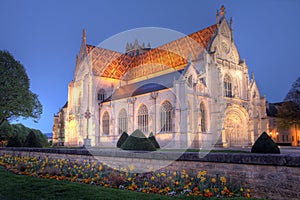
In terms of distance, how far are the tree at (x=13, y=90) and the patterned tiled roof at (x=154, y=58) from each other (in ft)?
46.8

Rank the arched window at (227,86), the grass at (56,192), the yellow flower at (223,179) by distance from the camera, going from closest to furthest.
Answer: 1. the grass at (56,192)
2. the yellow flower at (223,179)
3. the arched window at (227,86)

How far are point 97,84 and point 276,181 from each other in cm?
3854

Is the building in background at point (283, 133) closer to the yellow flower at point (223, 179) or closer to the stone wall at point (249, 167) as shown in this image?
the stone wall at point (249, 167)

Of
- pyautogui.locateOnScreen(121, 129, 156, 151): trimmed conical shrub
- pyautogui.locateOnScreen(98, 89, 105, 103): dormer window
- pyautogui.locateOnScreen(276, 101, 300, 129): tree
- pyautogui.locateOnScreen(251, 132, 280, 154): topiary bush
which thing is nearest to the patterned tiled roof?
pyautogui.locateOnScreen(98, 89, 105, 103): dormer window

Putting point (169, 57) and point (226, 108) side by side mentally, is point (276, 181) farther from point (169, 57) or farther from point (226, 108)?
point (169, 57)

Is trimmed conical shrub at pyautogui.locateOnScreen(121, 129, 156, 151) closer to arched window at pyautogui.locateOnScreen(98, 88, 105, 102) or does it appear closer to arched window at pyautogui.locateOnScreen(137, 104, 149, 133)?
arched window at pyautogui.locateOnScreen(137, 104, 149, 133)

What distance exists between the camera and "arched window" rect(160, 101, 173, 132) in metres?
31.7

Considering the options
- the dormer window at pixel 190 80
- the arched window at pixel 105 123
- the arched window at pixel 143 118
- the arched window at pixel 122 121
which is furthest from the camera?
the arched window at pixel 105 123

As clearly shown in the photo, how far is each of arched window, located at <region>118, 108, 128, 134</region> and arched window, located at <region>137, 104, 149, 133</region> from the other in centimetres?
290

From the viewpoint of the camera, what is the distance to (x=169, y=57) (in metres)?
41.8

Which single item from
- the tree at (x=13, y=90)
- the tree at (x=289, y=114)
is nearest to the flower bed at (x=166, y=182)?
the tree at (x=13, y=90)

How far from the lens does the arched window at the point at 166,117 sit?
31688 mm

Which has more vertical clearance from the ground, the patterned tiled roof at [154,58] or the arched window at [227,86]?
the patterned tiled roof at [154,58]

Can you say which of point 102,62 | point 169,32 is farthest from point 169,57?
point 169,32
